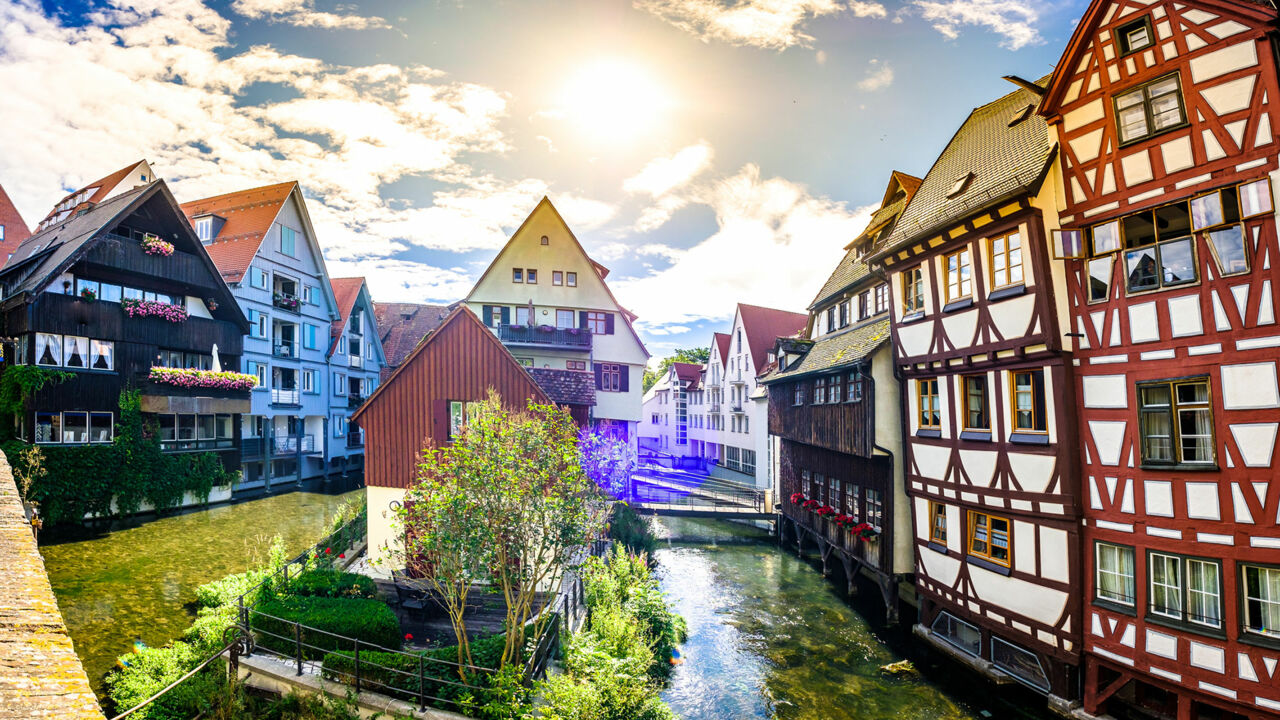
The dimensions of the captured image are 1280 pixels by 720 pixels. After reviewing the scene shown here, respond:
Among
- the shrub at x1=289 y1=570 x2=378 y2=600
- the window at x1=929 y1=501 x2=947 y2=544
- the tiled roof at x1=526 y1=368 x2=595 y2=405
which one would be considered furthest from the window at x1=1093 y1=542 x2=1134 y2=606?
the shrub at x1=289 y1=570 x2=378 y2=600

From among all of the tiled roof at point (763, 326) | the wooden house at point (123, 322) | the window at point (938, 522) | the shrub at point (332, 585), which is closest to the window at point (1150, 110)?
the window at point (938, 522)

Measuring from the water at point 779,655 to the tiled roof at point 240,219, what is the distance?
28416 mm

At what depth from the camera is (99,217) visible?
2800cm

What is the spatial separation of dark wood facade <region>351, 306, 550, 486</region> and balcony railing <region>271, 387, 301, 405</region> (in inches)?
773

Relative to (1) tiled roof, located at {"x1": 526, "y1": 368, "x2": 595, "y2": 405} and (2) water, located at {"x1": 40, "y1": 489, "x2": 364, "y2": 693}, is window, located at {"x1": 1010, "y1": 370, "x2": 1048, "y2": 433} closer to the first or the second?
(1) tiled roof, located at {"x1": 526, "y1": 368, "x2": 595, "y2": 405}

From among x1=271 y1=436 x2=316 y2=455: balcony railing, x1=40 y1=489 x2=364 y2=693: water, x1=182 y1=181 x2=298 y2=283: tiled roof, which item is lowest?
x1=40 y1=489 x2=364 y2=693: water

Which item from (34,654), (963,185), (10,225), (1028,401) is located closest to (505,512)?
(34,654)

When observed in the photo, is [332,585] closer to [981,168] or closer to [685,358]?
[981,168]

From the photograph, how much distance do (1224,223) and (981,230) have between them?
4521 millimetres

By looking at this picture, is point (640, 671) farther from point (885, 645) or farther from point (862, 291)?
point (862, 291)

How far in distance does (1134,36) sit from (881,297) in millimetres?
9965

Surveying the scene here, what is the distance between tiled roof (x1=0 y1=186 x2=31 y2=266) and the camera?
47.6m

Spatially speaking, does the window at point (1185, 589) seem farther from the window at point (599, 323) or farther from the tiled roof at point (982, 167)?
the window at point (599, 323)

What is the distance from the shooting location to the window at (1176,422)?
1045 cm
